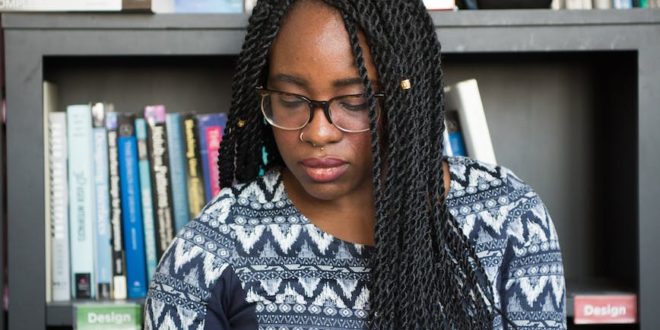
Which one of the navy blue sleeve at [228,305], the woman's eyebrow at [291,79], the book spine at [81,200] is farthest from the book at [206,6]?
the navy blue sleeve at [228,305]

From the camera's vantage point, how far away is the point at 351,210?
115cm

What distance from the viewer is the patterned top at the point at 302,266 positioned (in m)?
1.11

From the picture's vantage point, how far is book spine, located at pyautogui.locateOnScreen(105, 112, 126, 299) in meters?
1.36

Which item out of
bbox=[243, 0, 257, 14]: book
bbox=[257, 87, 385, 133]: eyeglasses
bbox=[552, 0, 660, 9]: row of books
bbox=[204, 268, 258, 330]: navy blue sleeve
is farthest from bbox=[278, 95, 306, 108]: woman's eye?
bbox=[552, 0, 660, 9]: row of books

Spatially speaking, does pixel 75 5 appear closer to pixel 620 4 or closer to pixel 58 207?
pixel 58 207

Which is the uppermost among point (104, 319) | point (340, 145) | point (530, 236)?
point (340, 145)

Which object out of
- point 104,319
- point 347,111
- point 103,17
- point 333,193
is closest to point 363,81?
point 347,111

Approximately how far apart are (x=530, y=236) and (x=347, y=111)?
31 centimetres

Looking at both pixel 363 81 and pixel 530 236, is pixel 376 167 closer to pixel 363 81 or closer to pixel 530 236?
pixel 363 81

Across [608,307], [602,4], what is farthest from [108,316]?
[602,4]

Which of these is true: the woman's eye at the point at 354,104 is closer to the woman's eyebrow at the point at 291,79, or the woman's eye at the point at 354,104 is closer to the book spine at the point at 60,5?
the woman's eyebrow at the point at 291,79

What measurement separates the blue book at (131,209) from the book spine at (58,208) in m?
0.09

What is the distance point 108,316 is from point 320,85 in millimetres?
538

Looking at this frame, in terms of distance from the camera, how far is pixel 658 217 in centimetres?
132
